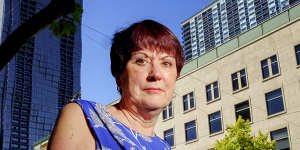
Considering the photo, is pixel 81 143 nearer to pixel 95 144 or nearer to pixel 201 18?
pixel 95 144

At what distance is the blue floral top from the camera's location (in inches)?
75.5

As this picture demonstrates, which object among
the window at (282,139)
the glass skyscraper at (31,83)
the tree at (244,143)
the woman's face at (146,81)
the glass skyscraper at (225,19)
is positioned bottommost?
the woman's face at (146,81)

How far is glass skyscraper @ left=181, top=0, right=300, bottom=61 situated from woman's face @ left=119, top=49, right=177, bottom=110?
171082 millimetres

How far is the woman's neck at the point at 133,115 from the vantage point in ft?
7.48

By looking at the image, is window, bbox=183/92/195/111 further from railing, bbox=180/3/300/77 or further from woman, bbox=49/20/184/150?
woman, bbox=49/20/184/150

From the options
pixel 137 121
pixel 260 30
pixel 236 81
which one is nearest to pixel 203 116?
pixel 236 81

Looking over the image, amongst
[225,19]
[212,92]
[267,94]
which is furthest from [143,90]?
[225,19]

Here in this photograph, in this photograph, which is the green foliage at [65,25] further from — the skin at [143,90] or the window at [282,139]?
the window at [282,139]

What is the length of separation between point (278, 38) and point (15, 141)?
159260 millimetres

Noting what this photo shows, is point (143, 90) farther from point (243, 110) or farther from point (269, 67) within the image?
point (243, 110)

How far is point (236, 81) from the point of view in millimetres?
32125

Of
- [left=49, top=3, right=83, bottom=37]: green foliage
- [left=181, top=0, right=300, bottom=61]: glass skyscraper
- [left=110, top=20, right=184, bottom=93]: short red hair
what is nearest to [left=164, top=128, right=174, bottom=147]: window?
[left=110, top=20, right=184, bottom=93]: short red hair

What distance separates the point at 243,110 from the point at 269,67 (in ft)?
12.8

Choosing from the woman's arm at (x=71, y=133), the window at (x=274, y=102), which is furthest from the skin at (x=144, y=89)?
the window at (x=274, y=102)
